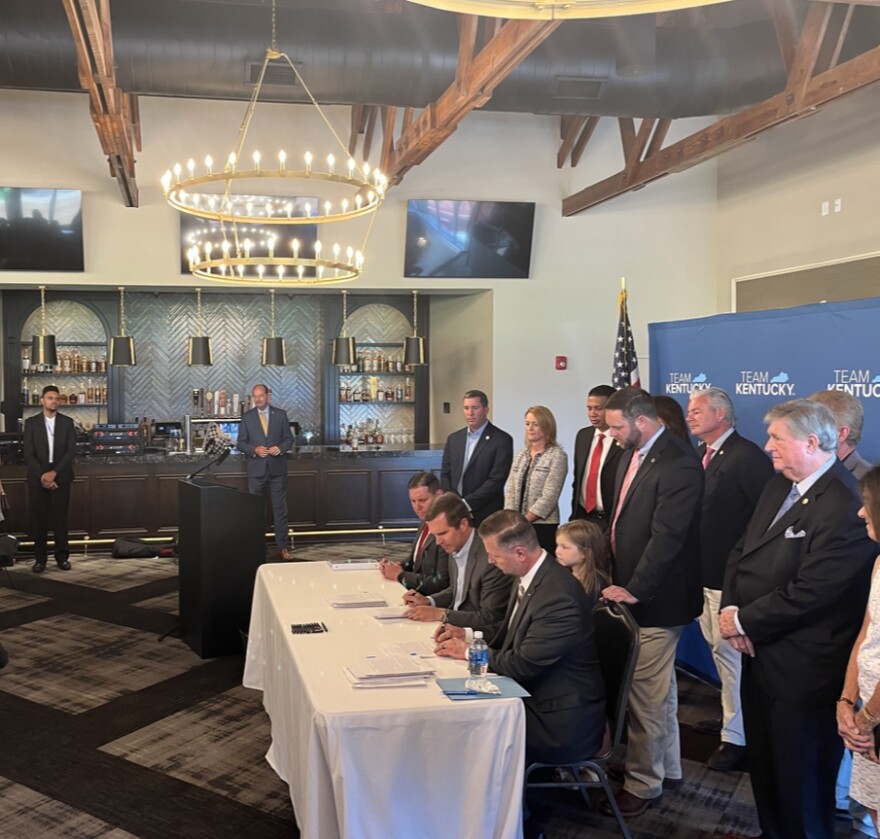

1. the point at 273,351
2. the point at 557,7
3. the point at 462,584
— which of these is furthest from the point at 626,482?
the point at 273,351

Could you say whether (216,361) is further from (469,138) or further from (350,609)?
(350,609)

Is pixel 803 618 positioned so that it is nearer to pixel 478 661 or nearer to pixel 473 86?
pixel 478 661

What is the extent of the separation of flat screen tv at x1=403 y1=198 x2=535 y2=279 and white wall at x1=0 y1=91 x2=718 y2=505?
0.15m

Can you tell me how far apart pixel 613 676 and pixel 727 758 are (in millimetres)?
1214

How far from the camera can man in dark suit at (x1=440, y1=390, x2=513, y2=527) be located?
250 inches

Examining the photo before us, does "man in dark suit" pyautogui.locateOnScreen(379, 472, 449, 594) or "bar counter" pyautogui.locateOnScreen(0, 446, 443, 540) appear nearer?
"man in dark suit" pyautogui.locateOnScreen(379, 472, 449, 594)

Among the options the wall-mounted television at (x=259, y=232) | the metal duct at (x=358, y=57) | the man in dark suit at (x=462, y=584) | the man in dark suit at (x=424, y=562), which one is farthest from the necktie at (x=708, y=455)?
the wall-mounted television at (x=259, y=232)

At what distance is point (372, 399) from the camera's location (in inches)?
454

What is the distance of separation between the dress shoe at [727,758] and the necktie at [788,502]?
4.93 feet

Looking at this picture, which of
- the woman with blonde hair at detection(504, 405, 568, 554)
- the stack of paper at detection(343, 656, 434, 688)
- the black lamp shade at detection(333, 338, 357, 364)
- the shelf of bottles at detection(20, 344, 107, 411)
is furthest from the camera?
the shelf of bottles at detection(20, 344, 107, 411)

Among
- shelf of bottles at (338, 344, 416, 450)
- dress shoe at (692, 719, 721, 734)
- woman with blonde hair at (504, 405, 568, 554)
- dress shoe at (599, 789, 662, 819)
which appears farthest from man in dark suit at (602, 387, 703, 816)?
shelf of bottles at (338, 344, 416, 450)

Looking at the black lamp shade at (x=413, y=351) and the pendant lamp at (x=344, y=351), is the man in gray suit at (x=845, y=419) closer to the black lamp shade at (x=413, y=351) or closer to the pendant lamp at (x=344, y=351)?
the black lamp shade at (x=413, y=351)

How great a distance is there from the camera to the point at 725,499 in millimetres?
4289

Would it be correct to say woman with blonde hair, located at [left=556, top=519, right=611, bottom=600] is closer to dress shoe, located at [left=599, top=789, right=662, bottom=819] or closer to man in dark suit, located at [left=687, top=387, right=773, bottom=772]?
man in dark suit, located at [left=687, top=387, right=773, bottom=772]
